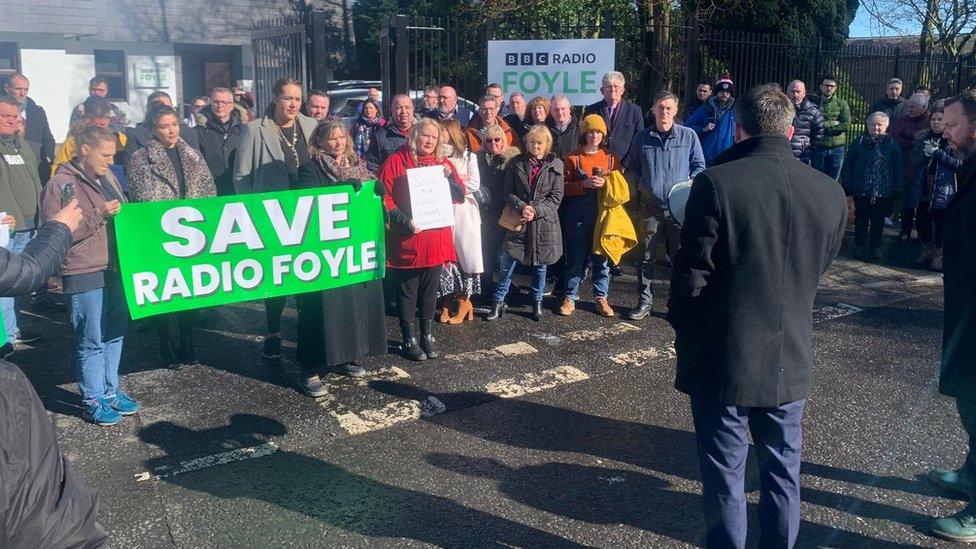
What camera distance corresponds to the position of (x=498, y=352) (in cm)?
634

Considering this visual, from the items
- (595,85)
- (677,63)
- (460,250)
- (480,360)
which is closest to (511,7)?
(677,63)

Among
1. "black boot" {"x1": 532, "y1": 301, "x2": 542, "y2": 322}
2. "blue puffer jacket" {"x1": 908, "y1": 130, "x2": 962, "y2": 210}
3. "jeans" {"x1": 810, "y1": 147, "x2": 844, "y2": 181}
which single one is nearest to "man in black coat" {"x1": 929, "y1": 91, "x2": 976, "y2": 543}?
"black boot" {"x1": 532, "y1": 301, "x2": 542, "y2": 322}

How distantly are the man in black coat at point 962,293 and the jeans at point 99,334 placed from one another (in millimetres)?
4536

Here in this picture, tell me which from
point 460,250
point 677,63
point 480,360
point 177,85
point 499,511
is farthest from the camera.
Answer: point 177,85

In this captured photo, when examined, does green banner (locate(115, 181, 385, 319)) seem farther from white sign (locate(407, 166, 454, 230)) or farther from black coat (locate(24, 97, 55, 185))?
black coat (locate(24, 97, 55, 185))

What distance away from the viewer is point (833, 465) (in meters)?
4.43

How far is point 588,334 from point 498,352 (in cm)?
89

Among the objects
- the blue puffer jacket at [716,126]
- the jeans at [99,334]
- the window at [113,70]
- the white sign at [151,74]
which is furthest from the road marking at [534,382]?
the white sign at [151,74]

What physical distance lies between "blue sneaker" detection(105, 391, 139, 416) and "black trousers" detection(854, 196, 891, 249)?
8029mm

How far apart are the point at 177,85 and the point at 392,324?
64.0 ft

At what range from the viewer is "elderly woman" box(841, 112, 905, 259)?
30.6 feet

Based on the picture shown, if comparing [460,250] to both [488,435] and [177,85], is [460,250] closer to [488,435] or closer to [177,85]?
[488,435]

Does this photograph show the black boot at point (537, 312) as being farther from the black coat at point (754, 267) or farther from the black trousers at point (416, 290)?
the black coat at point (754, 267)

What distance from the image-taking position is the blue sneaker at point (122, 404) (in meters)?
5.02
